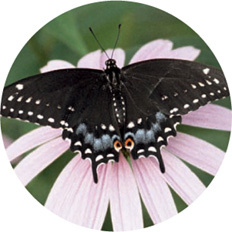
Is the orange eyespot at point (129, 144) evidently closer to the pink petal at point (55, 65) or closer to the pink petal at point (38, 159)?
the pink petal at point (38, 159)

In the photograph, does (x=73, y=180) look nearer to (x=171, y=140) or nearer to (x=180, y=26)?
(x=171, y=140)

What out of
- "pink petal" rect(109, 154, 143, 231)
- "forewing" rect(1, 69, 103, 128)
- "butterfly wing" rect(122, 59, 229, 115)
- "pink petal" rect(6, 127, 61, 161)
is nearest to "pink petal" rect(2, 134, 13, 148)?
"pink petal" rect(6, 127, 61, 161)

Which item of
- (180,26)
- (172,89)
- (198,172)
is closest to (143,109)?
(172,89)

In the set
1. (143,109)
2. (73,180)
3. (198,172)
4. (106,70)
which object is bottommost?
(198,172)

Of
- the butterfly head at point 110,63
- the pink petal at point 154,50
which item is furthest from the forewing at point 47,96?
the pink petal at point 154,50

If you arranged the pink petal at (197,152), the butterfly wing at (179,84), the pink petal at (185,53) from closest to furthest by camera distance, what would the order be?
the butterfly wing at (179,84) → the pink petal at (197,152) → the pink petal at (185,53)

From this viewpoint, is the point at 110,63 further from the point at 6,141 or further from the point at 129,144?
the point at 6,141

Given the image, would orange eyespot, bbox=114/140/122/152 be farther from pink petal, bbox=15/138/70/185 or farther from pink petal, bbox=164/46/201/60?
pink petal, bbox=164/46/201/60
